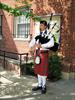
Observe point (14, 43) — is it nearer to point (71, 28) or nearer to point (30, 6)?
point (30, 6)

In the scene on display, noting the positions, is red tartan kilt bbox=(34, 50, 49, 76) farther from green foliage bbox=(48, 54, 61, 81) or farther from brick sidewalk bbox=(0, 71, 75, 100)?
green foliage bbox=(48, 54, 61, 81)

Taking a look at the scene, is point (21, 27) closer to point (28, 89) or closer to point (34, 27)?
point (34, 27)

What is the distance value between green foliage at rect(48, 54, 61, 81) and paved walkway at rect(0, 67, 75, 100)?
0.81 feet

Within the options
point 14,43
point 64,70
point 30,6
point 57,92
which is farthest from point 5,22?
point 57,92

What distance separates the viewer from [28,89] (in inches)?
356

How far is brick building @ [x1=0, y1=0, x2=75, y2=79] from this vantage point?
34.1 feet

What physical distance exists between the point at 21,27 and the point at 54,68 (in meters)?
3.98

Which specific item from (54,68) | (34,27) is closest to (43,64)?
(54,68)

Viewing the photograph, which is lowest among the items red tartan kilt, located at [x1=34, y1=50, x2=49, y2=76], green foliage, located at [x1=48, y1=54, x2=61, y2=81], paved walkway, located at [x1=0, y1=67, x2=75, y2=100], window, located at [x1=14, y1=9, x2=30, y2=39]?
paved walkway, located at [x1=0, y1=67, x2=75, y2=100]

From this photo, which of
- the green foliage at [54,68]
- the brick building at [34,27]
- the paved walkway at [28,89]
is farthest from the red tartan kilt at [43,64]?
the brick building at [34,27]

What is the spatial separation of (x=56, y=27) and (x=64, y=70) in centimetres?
162

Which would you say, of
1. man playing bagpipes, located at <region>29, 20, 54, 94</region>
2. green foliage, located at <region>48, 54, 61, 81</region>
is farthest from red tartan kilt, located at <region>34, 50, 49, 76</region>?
green foliage, located at <region>48, 54, 61, 81</region>

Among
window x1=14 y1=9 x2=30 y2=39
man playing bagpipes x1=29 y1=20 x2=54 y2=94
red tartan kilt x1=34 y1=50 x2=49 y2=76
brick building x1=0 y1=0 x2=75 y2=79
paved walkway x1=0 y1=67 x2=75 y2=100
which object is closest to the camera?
paved walkway x1=0 y1=67 x2=75 y2=100

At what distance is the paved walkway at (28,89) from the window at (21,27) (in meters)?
2.82
